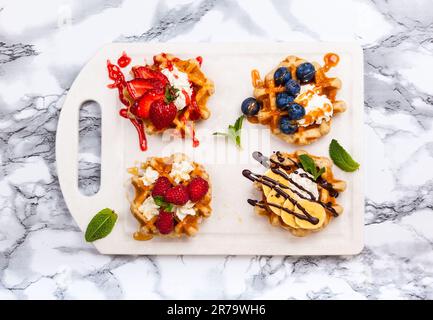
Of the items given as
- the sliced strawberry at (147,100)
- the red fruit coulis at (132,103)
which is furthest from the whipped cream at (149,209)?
the sliced strawberry at (147,100)

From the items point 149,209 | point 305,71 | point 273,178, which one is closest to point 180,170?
point 149,209

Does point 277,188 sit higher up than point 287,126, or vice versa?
point 287,126

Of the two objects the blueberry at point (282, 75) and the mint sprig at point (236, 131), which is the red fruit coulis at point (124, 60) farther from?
Result: the blueberry at point (282, 75)

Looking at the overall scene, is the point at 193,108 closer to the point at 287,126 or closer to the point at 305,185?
the point at 287,126

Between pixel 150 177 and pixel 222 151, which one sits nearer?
pixel 150 177

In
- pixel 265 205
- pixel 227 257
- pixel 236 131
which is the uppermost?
pixel 236 131

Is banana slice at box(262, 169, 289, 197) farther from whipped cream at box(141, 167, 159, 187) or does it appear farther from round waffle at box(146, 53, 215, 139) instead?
whipped cream at box(141, 167, 159, 187)
